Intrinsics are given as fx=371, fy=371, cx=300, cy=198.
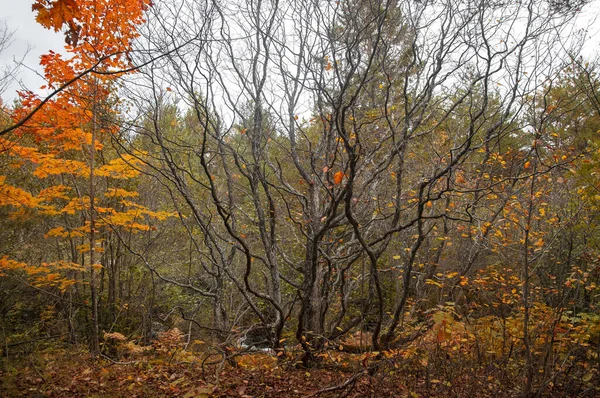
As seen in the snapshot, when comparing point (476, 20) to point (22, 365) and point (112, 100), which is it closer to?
point (112, 100)

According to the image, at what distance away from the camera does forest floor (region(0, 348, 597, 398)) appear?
3.66m

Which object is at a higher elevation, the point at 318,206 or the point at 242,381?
the point at 318,206

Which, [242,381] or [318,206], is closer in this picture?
[242,381]

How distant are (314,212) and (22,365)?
508 cm

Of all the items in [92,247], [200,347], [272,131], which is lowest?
[200,347]

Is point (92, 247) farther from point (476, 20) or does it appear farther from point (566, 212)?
point (566, 212)

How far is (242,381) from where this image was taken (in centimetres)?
403

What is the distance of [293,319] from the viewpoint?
8.15 metres

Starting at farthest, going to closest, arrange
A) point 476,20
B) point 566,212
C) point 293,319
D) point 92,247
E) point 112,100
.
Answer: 1. point 293,319
2. point 112,100
3. point 92,247
4. point 566,212
5. point 476,20

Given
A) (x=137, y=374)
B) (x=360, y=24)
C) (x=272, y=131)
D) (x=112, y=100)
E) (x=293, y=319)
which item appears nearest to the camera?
(x=360, y=24)

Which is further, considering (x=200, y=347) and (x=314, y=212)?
(x=200, y=347)

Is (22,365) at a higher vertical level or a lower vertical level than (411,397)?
lower

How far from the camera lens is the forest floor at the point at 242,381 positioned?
366cm

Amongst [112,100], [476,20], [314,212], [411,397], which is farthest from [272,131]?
[112,100]
